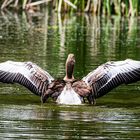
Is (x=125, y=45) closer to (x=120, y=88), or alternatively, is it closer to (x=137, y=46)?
(x=137, y=46)

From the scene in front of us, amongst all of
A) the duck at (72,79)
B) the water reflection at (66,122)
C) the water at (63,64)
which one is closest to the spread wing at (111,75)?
the duck at (72,79)

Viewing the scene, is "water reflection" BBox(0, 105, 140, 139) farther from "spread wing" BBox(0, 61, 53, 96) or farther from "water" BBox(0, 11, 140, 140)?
"spread wing" BBox(0, 61, 53, 96)

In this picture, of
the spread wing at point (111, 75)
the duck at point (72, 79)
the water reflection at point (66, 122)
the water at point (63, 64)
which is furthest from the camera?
the spread wing at point (111, 75)

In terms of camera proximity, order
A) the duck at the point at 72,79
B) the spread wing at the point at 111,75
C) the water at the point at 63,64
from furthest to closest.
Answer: the spread wing at the point at 111,75 < the duck at the point at 72,79 < the water at the point at 63,64

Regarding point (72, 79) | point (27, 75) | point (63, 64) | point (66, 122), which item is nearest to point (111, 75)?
point (72, 79)

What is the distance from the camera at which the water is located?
33.1 ft

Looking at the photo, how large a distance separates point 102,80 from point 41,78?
3.28ft

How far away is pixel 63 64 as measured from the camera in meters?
17.5

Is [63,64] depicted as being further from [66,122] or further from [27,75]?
[66,122]

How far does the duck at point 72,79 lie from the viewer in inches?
493

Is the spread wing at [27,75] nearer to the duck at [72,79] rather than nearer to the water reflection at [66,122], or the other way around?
the duck at [72,79]

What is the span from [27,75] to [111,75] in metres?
1.38

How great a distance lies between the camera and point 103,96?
13703 millimetres

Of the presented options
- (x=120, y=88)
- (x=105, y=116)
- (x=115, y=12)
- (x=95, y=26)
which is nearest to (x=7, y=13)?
(x=115, y=12)
